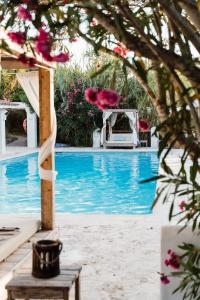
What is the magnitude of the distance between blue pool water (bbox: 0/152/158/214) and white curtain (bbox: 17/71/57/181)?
1.53m

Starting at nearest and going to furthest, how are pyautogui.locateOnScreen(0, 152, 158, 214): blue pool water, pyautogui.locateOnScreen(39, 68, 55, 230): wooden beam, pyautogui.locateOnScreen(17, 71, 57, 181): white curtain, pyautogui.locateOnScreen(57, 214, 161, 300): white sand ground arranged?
pyautogui.locateOnScreen(57, 214, 161, 300): white sand ground → pyautogui.locateOnScreen(17, 71, 57, 181): white curtain → pyautogui.locateOnScreen(39, 68, 55, 230): wooden beam → pyautogui.locateOnScreen(0, 152, 158, 214): blue pool water

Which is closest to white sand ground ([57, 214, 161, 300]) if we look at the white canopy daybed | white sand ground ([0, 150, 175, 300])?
white sand ground ([0, 150, 175, 300])

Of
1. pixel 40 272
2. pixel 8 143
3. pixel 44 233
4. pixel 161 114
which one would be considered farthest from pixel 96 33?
pixel 8 143

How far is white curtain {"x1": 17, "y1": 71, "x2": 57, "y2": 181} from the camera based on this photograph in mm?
6613

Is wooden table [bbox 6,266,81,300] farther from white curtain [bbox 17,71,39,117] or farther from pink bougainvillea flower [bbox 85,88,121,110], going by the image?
white curtain [bbox 17,71,39,117]

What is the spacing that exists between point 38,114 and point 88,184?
677 centimetres

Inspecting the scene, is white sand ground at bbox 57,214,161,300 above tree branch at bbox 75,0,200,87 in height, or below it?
below

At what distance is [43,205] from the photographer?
6.79 m

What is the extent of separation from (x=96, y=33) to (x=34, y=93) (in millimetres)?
4992

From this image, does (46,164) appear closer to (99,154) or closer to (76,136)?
(99,154)

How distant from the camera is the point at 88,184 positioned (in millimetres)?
13469

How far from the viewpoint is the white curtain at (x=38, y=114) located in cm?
661

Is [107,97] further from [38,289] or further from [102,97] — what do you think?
[38,289]

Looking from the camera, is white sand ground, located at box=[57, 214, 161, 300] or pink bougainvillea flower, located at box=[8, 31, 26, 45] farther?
white sand ground, located at box=[57, 214, 161, 300]
